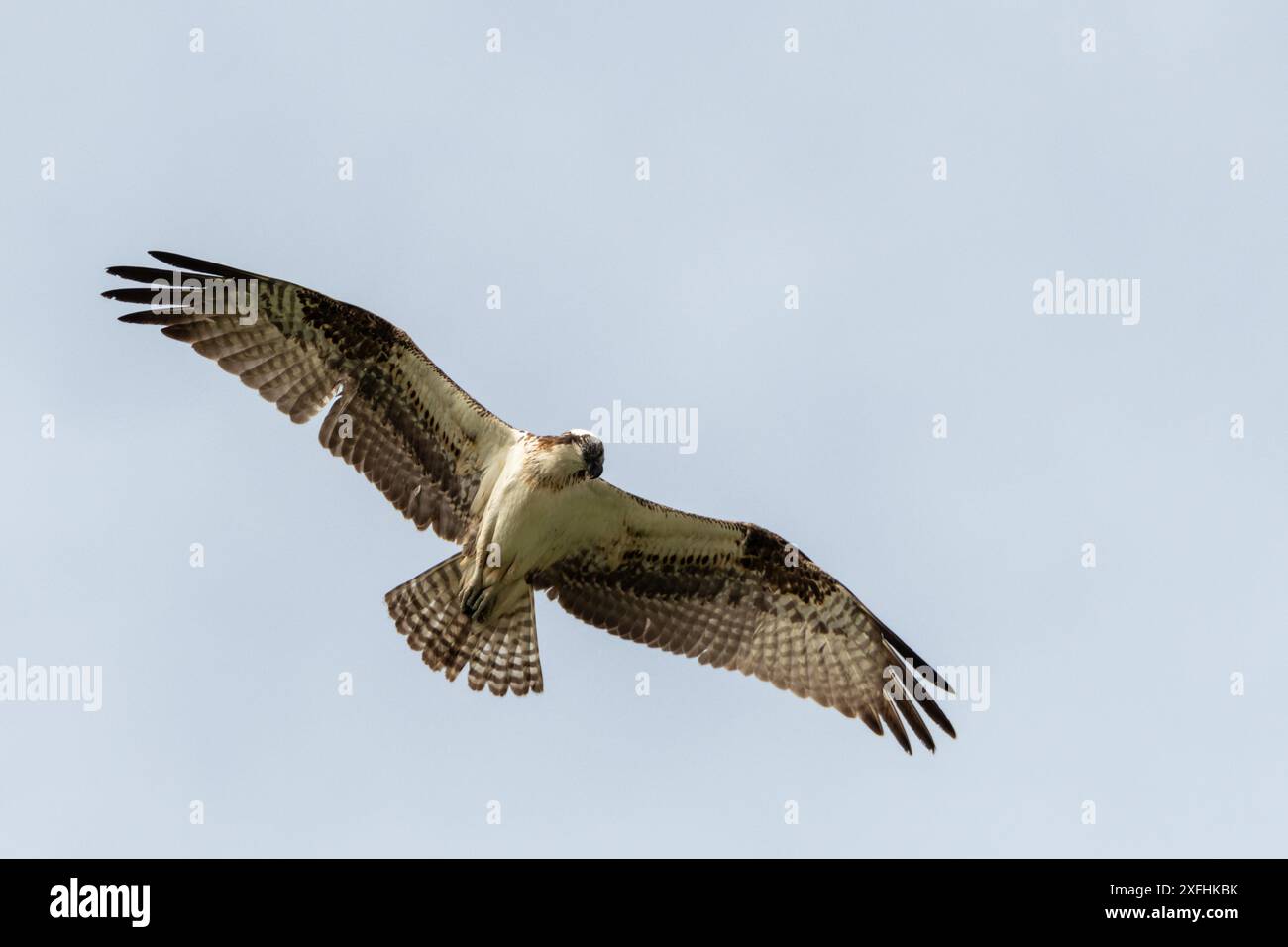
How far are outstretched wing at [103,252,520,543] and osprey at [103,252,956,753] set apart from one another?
0.01 metres

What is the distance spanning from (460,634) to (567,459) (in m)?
1.92

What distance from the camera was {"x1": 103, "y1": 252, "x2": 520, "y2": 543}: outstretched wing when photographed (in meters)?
13.9

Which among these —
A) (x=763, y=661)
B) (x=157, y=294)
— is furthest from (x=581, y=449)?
(x=157, y=294)

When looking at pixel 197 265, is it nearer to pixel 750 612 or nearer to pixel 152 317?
pixel 152 317

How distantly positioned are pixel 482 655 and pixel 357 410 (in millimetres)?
2287

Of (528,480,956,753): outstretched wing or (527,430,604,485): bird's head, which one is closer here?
(527,430,604,485): bird's head

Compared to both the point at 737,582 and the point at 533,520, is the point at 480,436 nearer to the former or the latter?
the point at 533,520

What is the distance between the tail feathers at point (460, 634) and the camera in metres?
14.2

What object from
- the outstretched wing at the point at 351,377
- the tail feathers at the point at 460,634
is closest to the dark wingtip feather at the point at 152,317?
the outstretched wing at the point at 351,377

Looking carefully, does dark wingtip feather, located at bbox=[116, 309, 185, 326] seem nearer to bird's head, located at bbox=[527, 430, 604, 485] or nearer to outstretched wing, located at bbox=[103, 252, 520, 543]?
outstretched wing, located at bbox=[103, 252, 520, 543]

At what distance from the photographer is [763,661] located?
14781 mm

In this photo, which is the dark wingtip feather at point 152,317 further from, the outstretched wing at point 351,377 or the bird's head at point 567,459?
the bird's head at point 567,459
